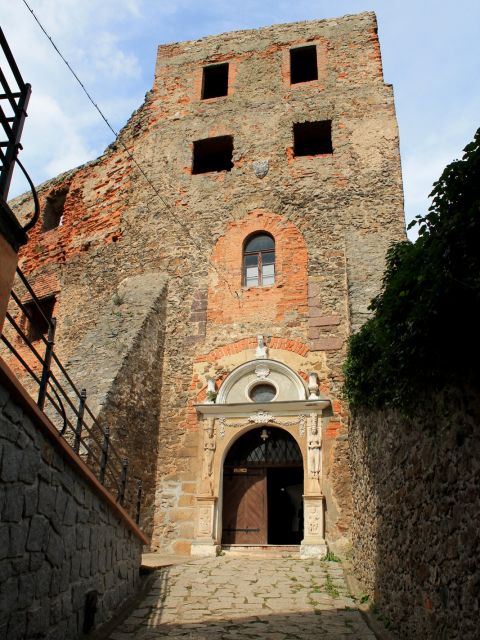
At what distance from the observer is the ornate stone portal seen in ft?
31.8

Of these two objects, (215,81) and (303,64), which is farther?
(215,81)

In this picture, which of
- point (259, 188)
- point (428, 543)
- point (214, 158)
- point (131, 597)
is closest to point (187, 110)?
point (214, 158)

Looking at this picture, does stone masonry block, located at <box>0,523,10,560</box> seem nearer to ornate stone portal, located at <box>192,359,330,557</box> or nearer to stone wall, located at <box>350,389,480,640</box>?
stone wall, located at <box>350,389,480,640</box>

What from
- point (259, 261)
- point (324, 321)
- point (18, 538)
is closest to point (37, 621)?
point (18, 538)

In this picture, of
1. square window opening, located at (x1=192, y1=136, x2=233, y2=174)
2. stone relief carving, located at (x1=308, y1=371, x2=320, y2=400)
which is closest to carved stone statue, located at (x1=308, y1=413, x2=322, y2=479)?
stone relief carving, located at (x1=308, y1=371, x2=320, y2=400)

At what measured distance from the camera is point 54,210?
17266mm

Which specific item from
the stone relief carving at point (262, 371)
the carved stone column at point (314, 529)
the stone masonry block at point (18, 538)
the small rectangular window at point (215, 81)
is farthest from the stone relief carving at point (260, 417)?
the small rectangular window at point (215, 81)

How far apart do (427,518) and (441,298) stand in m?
1.91

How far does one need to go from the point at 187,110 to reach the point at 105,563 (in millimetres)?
12242

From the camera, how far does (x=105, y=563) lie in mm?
5730

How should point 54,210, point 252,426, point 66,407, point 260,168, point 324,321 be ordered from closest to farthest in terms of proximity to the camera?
point 66,407 < point 252,426 < point 324,321 < point 260,168 < point 54,210

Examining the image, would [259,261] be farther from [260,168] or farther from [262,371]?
[262,371]

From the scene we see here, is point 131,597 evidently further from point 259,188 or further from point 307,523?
point 259,188

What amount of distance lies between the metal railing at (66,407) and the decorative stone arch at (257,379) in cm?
234
